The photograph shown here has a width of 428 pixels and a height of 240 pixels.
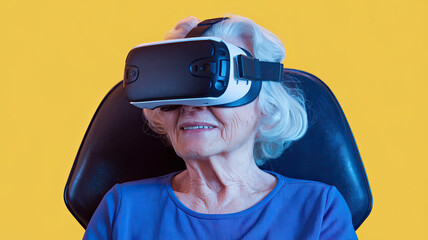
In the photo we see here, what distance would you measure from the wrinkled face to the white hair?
0.41 ft

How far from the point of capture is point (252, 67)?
4.96ft

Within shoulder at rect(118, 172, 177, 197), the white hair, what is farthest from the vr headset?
shoulder at rect(118, 172, 177, 197)

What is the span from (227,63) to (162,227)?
58 cm

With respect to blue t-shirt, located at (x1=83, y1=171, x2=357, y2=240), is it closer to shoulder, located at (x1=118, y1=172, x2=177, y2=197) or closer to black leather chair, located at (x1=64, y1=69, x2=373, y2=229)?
shoulder, located at (x1=118, y1=172, x2=177, y2=197)

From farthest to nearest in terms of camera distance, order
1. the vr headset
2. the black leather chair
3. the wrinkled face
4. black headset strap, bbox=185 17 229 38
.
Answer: the black leather chair
black headset strap, bbox=185 17 229 38
the wrinkled face
the vr headset

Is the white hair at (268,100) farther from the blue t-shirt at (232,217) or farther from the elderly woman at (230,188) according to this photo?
the blue t-shirt at (232,217)

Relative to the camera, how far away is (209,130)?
1.52m

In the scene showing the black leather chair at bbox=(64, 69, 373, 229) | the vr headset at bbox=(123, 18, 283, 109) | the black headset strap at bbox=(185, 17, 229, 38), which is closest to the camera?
the vr headset at bbox=(123, 18, 283, 109)

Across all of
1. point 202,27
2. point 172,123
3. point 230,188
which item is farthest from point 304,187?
point 202,27

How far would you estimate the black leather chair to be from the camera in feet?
5.81

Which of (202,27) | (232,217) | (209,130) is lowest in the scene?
(232,217)

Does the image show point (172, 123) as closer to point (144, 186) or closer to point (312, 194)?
point (144, 186)

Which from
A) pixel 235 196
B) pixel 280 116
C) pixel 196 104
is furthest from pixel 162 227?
pixel 280 116

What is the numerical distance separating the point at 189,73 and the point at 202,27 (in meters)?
0.30
